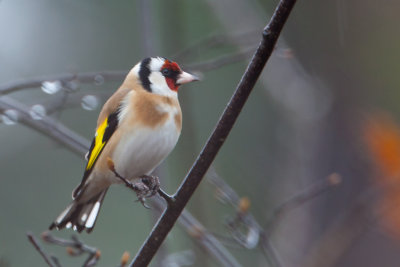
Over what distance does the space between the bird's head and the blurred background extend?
12.7 inches

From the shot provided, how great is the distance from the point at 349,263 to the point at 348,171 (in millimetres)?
862

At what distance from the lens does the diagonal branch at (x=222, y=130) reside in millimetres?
2504

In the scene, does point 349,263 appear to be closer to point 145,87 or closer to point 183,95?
point 183,95

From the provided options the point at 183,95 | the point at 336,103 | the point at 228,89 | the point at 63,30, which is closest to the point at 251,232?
the point at 183,95

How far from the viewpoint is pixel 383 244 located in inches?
224

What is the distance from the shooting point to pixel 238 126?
9.38m

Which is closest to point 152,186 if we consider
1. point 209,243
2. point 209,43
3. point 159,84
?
point 209,243

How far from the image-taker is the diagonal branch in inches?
98.6

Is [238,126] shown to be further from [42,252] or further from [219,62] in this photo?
[42,252]

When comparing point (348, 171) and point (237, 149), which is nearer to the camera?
point (348, 171)

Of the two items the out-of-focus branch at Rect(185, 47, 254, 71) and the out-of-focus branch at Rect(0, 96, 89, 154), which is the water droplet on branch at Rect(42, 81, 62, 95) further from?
the out-of-focus branch at Rect(185, 47, 254, 71)

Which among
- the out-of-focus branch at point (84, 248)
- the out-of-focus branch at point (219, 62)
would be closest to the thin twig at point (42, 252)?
the out-of-focus branch at point (84, 248)

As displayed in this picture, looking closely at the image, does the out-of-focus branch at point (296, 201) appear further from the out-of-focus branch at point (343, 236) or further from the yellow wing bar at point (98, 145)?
the yellow wing bar at point (98, 145)

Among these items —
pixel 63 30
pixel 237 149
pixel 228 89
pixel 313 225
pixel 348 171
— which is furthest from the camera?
pixel 63 30
